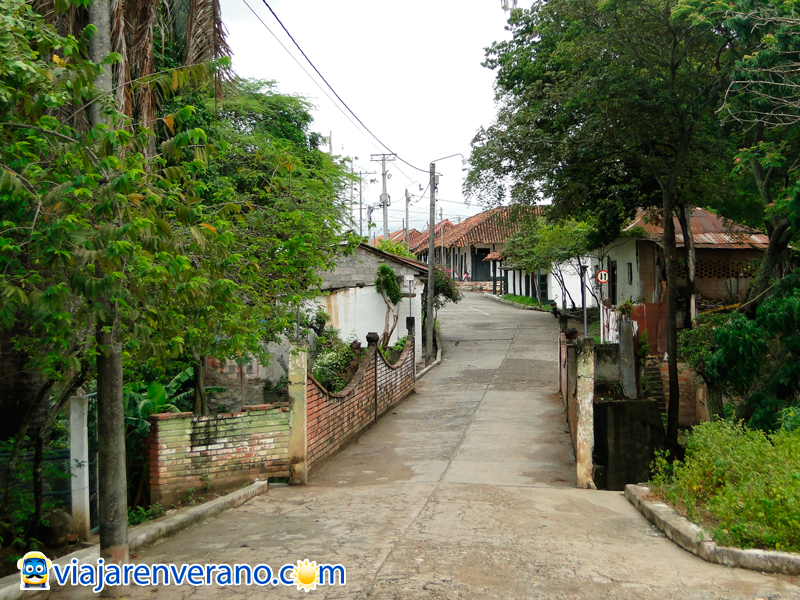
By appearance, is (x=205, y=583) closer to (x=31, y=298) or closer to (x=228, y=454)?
(x=31, y=298)

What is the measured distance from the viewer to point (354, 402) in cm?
1195

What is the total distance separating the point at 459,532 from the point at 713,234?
18.8 metres

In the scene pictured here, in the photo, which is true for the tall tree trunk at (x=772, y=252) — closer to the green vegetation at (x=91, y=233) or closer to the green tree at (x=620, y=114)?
the green tree at (x=620, y=114)

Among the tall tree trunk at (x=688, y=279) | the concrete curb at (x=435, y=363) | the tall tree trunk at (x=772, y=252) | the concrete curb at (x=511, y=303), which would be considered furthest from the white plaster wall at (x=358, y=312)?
the concrete curb at (x=511, y=303)

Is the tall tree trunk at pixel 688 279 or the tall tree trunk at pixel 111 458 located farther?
the tall tree trunk at pixel 688 279

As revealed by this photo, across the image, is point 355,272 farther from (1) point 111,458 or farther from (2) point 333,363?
(1) point 111,458

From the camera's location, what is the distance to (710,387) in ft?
42.0

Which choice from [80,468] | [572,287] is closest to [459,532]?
[80,468]

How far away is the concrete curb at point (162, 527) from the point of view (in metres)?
4.76

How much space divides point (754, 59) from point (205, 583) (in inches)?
401

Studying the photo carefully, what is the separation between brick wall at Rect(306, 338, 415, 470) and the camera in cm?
970

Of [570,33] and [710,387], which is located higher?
[570,33]

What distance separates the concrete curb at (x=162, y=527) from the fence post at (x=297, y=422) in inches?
21.0

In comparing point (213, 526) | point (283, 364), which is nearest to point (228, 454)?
point (213, 526)
